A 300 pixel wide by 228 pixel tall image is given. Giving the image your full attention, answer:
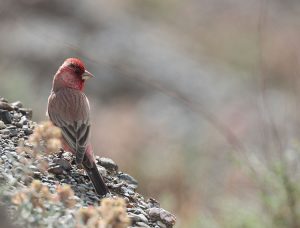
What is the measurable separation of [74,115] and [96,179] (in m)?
1.06

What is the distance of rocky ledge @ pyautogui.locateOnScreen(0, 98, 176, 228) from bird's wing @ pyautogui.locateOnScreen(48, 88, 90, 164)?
132mm

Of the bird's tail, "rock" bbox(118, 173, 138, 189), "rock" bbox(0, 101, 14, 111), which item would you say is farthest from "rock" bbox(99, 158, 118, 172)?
"rock" bbox(0, 101, 14, 111)

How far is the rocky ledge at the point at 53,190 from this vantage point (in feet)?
14.4

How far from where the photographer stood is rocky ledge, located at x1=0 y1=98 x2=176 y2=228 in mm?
4379

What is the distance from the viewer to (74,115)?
690cm

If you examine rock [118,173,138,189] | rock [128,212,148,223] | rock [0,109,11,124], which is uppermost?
rock [0,109,11,124]

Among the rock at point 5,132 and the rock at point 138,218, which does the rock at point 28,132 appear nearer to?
the rock at point 5,132

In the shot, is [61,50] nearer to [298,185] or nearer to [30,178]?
[298,185]

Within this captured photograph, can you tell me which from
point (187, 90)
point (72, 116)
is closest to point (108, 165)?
point (72, 116)

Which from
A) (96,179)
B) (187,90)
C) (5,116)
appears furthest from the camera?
(187,90)

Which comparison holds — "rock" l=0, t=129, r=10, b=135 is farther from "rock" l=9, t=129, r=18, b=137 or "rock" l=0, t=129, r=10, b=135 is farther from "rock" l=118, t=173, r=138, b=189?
"rock" l=118, t=173, r=138, b=189

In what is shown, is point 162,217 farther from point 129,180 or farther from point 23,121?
point 23,121

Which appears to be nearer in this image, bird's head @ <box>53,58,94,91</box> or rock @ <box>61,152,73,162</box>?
rock @ <box>61,152,73,162</box>

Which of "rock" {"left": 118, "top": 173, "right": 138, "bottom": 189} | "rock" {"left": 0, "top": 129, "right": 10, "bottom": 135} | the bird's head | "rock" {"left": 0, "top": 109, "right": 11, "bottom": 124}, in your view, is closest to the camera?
"rock" {"left": 0, "top": 129, "right": 10, "bottom": 135}
